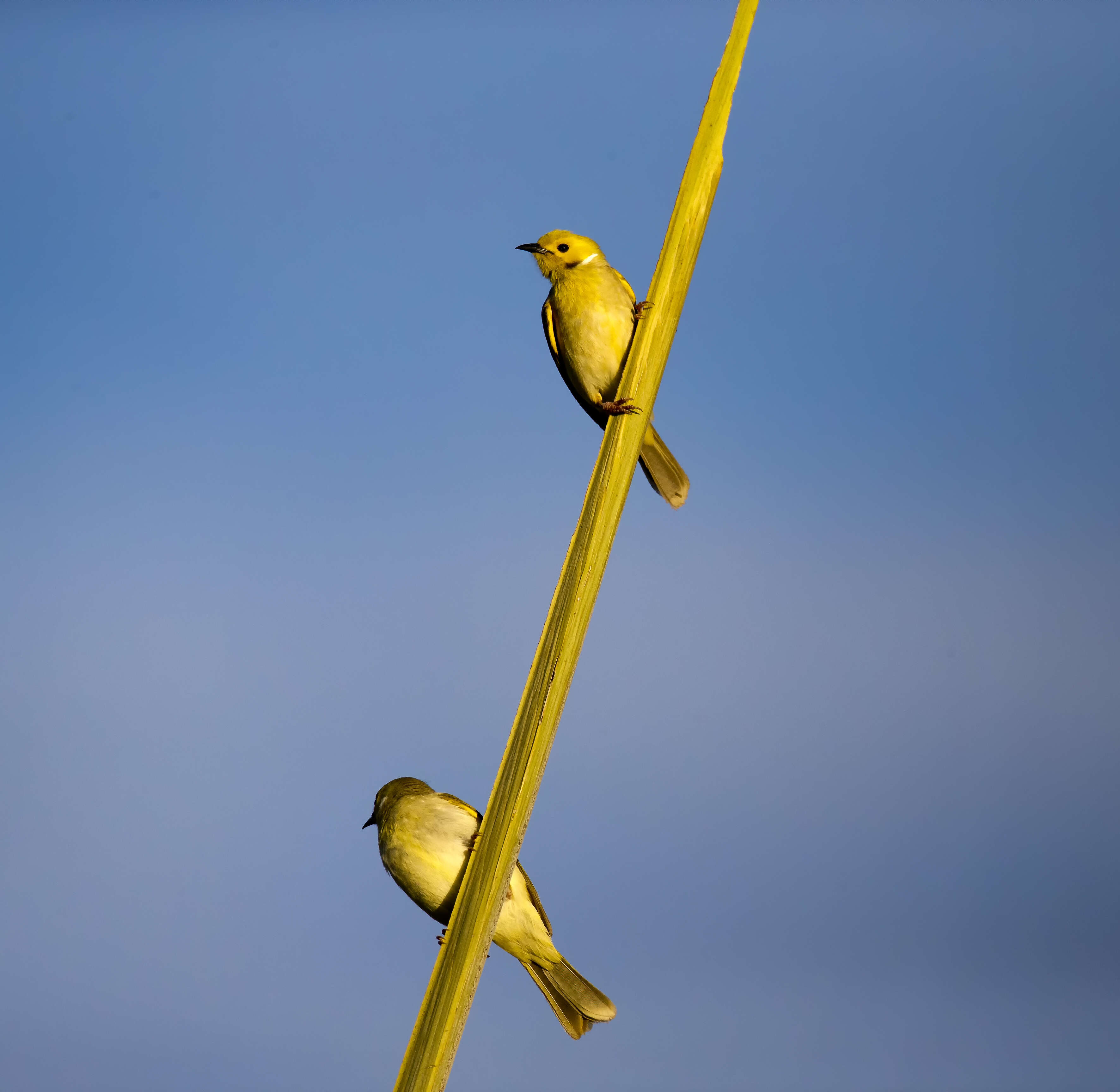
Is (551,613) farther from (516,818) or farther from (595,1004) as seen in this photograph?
(595,1004)

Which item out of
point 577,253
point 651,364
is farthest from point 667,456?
point 651,364

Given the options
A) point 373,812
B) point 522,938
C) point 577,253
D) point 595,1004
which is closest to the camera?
point 595,1004

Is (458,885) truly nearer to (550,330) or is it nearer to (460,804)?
(460,804)

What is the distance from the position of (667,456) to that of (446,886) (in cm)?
88

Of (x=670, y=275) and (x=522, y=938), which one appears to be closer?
(x=670, y=275)

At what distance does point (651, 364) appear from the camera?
876 millimetres

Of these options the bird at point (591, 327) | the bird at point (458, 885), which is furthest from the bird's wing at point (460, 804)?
the bird at point (591, 327)

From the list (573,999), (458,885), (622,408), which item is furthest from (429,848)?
(622,408)

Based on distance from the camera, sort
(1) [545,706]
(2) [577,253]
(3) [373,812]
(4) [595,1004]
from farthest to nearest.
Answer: (3) [373,812] → (2) [577,253] → (4) [595,1004] → (1) [545,706]

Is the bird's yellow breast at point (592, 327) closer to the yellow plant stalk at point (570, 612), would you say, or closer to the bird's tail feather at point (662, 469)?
the bird's tail feather at point (662, 469)

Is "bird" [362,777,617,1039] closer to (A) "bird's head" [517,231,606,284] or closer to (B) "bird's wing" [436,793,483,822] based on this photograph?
(B) "bird's wing" [436,793,483,822]

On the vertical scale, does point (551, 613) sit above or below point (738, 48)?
below

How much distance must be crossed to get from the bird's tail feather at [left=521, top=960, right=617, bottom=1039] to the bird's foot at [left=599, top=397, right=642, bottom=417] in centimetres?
110

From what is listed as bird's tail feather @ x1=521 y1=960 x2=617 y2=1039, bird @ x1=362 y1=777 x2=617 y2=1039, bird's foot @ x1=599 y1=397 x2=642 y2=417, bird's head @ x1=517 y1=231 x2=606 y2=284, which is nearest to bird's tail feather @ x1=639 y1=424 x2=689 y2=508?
bird's head @ x1=517 y1=231 x2=606 y2=284
